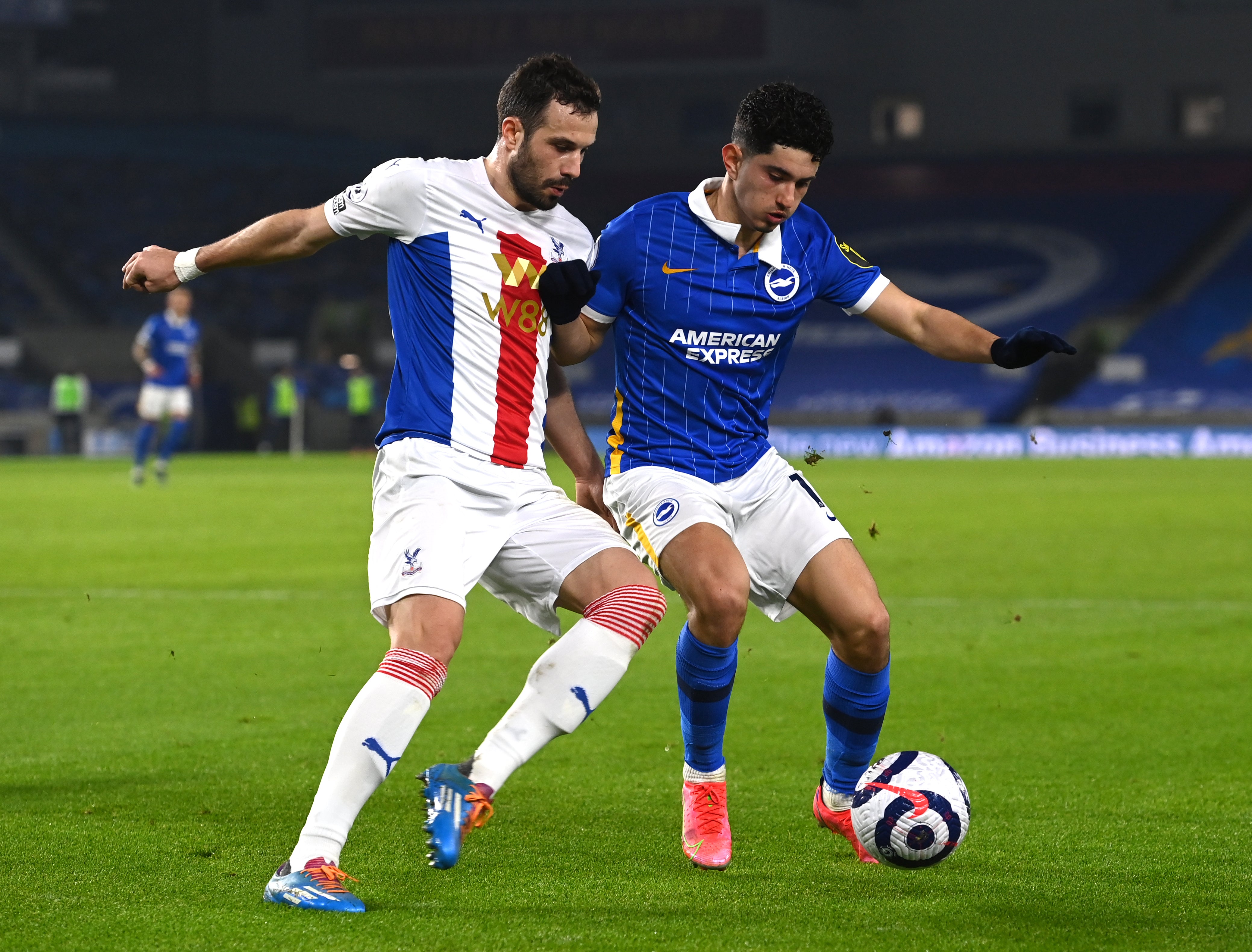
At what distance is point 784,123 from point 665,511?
1.07 metres

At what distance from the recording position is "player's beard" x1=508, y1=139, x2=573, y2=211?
154 inches

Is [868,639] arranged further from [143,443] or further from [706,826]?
[143,443]

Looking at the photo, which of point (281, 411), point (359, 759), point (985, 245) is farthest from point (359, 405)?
point (359, 759)

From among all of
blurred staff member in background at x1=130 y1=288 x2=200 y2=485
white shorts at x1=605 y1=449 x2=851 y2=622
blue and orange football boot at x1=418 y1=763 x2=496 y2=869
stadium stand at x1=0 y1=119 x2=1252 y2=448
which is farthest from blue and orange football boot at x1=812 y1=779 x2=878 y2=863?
stadium stand at x1=0 y1=119 x2=1252 y2=448

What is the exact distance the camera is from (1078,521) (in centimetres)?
1496

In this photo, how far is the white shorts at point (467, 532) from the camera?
371cm

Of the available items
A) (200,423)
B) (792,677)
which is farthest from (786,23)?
(792,677)

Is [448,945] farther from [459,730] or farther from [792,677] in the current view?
[792,677]

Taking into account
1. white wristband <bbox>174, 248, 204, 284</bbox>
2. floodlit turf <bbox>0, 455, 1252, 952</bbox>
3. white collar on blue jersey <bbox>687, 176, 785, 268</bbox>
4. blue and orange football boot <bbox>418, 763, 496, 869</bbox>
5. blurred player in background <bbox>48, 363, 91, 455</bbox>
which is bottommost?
blurred player in background <bbox>48, 363, 91, 455</bbox>

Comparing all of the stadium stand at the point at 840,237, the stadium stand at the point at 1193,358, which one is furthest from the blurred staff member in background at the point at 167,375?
the stadium stand at the point at 1193,358

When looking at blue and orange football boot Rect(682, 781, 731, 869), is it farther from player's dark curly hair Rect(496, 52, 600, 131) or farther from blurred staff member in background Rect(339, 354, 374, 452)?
blurred staff member in background Rect(339, 354, 374, 452)

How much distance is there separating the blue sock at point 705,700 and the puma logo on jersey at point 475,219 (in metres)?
1.20

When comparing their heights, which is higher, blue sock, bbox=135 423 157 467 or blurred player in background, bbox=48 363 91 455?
blue sock, bbox=135 423 157 467

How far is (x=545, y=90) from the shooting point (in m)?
3.82
